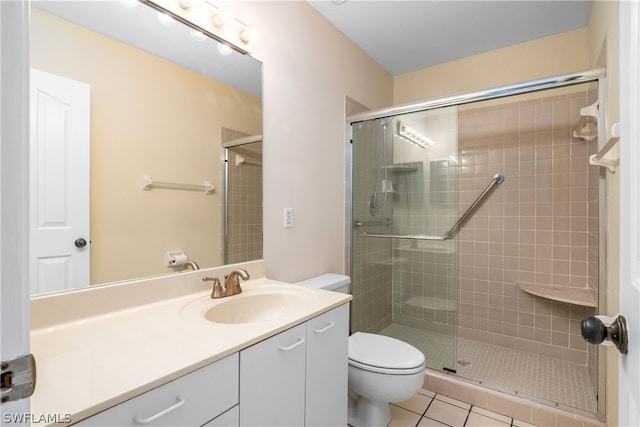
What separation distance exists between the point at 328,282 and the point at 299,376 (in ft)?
2.65

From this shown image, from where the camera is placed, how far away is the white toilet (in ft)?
4.76

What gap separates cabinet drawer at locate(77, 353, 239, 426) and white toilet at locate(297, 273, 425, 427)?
0.89 metres

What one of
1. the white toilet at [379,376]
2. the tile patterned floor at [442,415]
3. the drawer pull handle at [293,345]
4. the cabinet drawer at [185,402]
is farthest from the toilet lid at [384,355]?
the cabinet drawer at [185,402]

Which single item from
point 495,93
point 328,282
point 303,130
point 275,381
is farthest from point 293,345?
point 495,93

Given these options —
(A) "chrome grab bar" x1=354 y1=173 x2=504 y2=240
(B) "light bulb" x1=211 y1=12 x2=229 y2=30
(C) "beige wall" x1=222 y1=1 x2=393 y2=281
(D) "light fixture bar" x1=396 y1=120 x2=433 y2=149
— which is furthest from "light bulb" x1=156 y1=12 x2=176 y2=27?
(A) "chrome grab bar" x1=354 y1=173 x2=504 y2=240

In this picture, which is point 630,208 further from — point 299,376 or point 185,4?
point 185,4

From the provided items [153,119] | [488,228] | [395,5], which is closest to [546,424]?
[488,228]

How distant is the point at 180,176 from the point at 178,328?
66 cm

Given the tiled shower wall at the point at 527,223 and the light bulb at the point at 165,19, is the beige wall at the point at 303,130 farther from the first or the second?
the tiled shower wall at the point at 527,223

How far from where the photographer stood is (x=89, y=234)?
1021mm

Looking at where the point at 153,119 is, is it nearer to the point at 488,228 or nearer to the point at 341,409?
the point at 341,409

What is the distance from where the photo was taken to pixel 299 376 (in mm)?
1026

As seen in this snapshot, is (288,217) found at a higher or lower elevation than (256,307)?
higher

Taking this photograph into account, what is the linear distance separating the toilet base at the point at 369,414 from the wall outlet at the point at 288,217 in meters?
1.04
